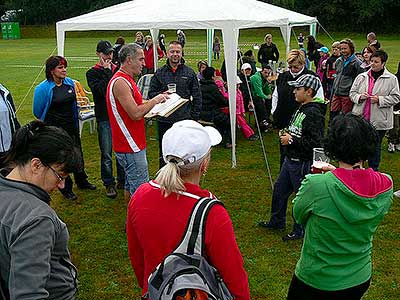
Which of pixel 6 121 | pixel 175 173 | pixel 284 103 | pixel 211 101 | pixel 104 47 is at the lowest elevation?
pixel 211 101

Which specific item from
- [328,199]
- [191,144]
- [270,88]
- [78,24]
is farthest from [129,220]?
[270,88]

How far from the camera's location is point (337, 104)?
316 inches

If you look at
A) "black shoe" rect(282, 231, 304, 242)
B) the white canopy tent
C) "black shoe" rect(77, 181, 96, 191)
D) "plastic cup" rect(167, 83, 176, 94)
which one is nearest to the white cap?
"black shoe" rect(282, 231, 304, 242)

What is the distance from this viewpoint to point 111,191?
6.09 metres

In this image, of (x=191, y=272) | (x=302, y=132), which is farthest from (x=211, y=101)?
(x=191, y=272)

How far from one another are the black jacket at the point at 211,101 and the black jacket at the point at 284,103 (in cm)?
262

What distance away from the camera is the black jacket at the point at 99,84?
18.4 feet

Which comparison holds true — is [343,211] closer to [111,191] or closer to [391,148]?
[111,191]

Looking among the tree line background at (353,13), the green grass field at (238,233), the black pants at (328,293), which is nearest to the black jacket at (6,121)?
the green grass field at (238,233)

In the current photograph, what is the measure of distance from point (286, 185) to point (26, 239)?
10.8ft

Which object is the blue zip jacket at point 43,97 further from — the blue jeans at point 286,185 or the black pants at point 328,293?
the black pants at point 328,293

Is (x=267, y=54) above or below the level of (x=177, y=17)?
below

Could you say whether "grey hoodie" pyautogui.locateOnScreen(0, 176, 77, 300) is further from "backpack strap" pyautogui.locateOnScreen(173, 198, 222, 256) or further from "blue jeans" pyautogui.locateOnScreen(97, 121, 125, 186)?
"blue jeans" pyautogui.locateOnScreen(97, 121, 125, 186)

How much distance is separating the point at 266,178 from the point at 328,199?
4.49 metres
